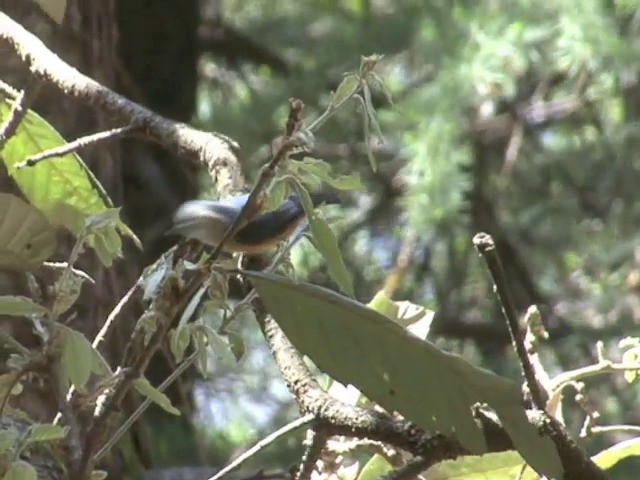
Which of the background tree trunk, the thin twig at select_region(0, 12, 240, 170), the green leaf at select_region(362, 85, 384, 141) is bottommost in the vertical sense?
the green leaf at select_region(362, 85, 384, 141)

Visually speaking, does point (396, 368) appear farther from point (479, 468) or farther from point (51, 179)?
point (51, 179)

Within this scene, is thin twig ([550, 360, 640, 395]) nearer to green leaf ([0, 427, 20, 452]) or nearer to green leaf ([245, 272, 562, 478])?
green leaf ([245, 272, 562, 478])

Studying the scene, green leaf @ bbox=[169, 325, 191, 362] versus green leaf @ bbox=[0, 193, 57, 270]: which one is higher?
green leaf @ bbox=[0, 193, 57, 270]

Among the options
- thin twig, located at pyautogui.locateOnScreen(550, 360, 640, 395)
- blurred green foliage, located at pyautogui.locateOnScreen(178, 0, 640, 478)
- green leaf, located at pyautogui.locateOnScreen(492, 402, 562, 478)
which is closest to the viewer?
green leaf, located at pyautogui.locateOnScreen(492, 402, 562, 478)

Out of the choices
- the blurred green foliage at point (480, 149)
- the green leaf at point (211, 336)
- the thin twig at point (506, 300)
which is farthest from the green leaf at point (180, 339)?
the blurred green foliage at point (480, 149)

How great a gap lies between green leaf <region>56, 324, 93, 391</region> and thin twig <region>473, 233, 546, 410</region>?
139 millimetres

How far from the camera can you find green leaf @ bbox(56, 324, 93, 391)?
37 cm

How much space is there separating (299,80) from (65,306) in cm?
167

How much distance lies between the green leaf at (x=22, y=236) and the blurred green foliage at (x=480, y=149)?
1.26 m

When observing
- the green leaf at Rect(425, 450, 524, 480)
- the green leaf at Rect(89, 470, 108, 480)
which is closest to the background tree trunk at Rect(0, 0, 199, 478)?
the green leaf at Rect(89, 470, 108, 480)

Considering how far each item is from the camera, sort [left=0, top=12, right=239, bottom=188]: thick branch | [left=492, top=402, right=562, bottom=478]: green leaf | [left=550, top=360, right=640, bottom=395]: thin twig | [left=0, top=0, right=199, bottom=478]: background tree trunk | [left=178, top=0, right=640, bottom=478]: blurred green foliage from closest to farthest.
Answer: [left=492, top=402, right=562, bottom=478]: green leaf, [left=550, top=360, right=640, bottom=395]: thin twig, [left=0, top=12, right=239, bottom=188]: thick branch, [left=0, top=0, right=199, bottom=478]: background tree trunk, [left=178, top=0, right=640, bottom=478]: blurred green foliage

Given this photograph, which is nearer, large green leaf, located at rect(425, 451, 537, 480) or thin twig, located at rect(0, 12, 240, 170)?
large green leaf, located at rect(425, 451, 537, 480)

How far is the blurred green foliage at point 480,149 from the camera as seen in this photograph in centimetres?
178

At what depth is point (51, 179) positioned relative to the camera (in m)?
0.54
